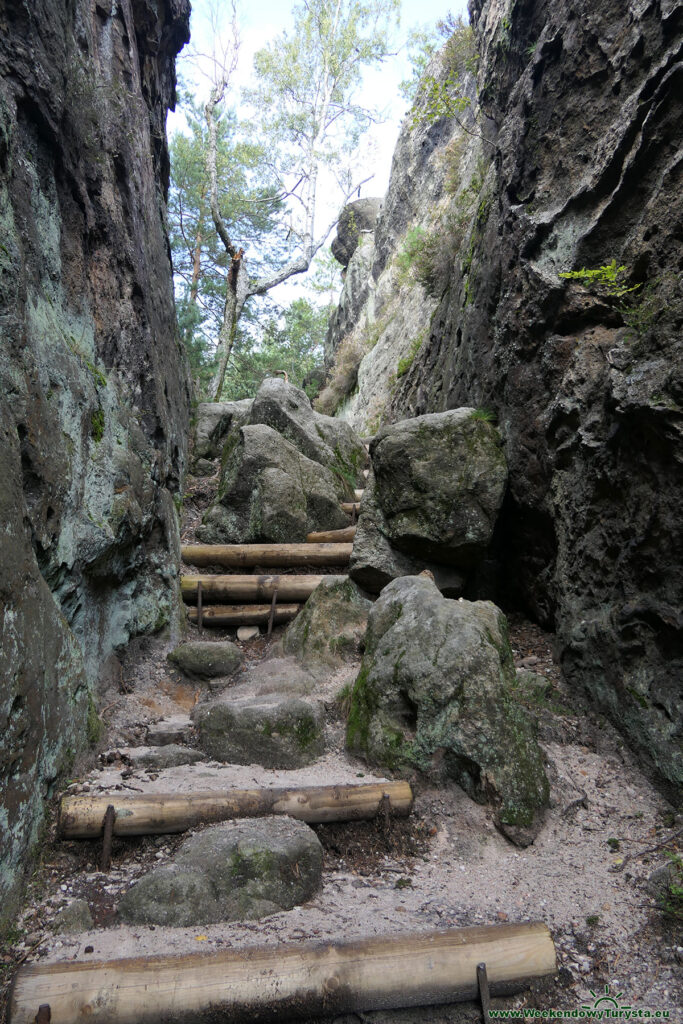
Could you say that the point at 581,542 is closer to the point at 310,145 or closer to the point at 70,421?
the point at 70,421

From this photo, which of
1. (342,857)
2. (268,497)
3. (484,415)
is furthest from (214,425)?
(342,857)

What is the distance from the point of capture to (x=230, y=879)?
2693mm

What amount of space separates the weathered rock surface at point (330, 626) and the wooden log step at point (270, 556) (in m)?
1.24

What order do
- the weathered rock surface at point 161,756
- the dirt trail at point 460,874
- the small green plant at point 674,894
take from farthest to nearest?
the weathered rock surface at point 161,756 → the small green plant at point 674,894 → the dirt trail at point 460,874

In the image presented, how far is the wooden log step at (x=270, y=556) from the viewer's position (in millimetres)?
7027

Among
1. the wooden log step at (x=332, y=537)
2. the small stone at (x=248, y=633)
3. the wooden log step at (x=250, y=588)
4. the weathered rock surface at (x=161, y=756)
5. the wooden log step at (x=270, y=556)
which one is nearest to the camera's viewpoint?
the weathered rock surface at (x=161, y=756)

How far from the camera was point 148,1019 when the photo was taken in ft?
6.76

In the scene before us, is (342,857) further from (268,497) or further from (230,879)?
(268,497)

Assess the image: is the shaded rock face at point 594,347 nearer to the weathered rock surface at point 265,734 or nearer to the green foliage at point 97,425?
the weathered rock surface at point 265,734

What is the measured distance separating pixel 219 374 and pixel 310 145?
34.9 feet

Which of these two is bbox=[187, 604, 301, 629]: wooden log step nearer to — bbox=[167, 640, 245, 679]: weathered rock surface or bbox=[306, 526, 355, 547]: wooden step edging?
bbox=[167, 640, 245, 679]: weathered rock surface

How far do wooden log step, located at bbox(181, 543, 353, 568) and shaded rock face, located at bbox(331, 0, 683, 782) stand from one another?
6.95 ft

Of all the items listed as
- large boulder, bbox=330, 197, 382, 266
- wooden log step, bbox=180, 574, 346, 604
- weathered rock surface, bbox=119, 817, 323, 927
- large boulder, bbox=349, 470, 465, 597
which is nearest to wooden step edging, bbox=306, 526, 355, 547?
wooden log step, bbox=180, 574, 346, 604

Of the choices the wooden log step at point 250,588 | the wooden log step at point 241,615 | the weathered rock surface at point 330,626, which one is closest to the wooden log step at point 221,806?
the weathered rock surface at point 330,626
